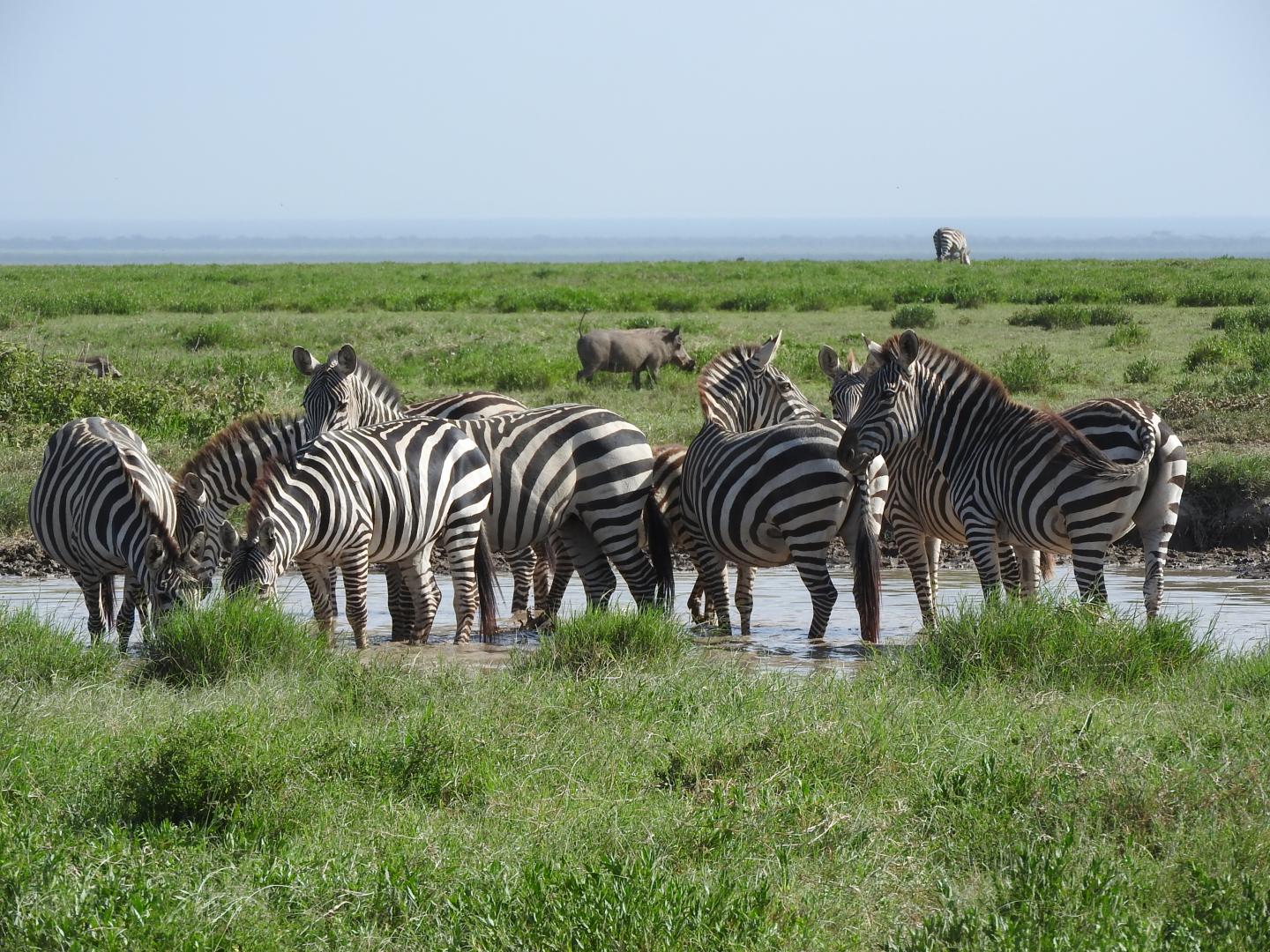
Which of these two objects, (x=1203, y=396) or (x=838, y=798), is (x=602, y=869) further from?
(x=1203, y=396)

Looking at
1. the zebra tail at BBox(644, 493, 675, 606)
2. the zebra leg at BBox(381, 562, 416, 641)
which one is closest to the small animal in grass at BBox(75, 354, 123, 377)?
the zebra leg at BBox(381, 562, 416, 641)

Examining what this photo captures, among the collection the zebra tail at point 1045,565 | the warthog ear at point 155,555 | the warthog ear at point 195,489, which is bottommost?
the zebra tail at point 1045,565

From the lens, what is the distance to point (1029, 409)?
7.64 meters

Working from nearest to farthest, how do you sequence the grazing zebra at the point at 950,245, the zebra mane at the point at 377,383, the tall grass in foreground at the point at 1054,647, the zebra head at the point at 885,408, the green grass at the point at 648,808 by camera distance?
the green grass at the point at 648,808
the tall grass in foreground at the point at 1054,647
the zebra head at the point at 885,408
the zebra mane at the point at 377,383
the grazing zebra at the point at 950,245

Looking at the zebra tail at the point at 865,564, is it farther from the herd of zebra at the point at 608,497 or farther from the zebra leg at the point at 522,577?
the zebra leg at the point at 522,577

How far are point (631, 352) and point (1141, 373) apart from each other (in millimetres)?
6740

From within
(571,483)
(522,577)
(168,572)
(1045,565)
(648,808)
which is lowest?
(522,577)

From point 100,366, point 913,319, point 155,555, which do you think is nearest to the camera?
point 155,555

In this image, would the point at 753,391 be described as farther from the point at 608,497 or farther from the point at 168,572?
the point at 168,572

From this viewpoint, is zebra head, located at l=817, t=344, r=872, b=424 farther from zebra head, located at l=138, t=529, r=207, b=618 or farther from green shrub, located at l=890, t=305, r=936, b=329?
green shrub, located at l=890, t=305, r=936, b=329

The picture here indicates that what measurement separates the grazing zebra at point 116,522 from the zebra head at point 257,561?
0.28 meters

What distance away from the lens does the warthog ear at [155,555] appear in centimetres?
697

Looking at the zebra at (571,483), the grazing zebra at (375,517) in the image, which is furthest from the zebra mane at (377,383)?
the grazing zebra at (375,517)

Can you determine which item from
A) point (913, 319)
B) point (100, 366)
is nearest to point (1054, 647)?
point (100, 366)
